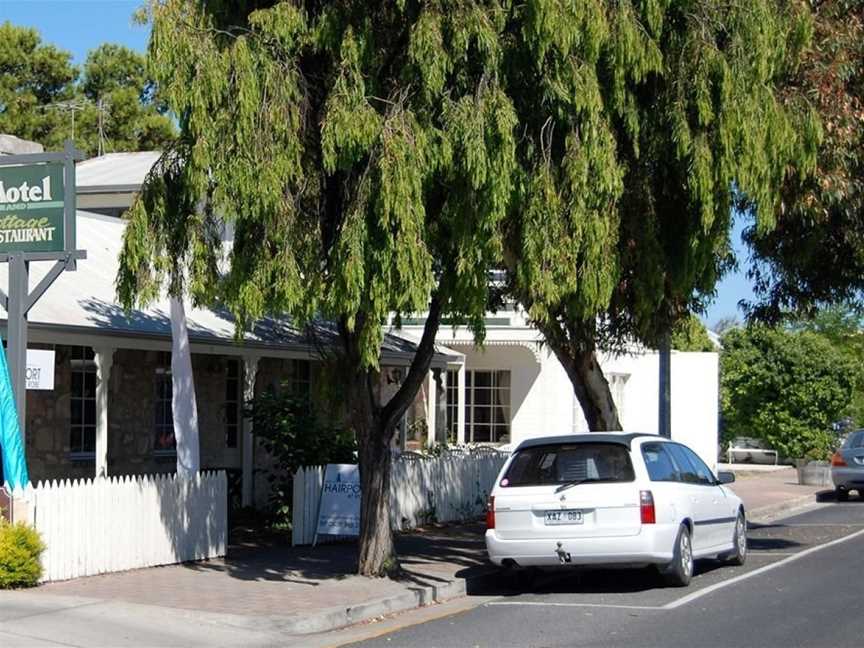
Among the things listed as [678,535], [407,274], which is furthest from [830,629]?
[407,274]

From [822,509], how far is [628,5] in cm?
1577

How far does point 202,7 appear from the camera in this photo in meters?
12.1

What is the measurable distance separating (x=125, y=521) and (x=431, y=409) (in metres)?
14.0

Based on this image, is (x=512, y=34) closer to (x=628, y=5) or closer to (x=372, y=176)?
(x=628, y=5)

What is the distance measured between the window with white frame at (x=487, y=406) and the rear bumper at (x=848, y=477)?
7852mm

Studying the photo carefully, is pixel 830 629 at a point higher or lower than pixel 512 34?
lower

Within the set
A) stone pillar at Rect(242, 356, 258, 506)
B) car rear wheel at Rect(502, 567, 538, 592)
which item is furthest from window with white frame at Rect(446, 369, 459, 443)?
car rear wheel at Rect(502, 567, 538, 592)

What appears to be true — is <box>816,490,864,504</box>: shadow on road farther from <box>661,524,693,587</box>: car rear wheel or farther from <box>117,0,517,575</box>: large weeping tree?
<box>117,0,517,575</box>: large weeping tree

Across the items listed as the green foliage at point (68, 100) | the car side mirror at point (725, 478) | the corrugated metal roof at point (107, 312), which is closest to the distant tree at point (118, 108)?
the green foliage at point (68, 100)

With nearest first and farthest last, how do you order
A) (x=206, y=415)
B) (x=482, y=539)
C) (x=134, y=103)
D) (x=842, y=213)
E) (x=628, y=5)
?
(x=628, y=5) < (x=842, y=213) < (x=482, y=539) < (x=206, y=415) < (x=134, y=103)

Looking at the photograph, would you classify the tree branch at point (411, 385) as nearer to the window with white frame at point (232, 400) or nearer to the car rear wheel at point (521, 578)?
the car rear wheel at point (521, 578)

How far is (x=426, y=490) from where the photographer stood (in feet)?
64.3

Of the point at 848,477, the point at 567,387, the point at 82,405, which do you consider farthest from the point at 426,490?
the point at 567,387

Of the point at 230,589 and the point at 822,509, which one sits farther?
the point at 822,509
